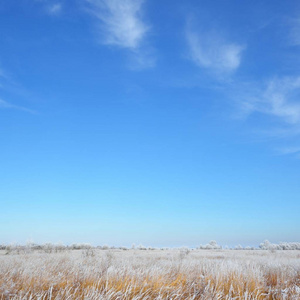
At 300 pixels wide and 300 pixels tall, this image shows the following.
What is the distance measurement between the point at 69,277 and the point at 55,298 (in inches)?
69.5

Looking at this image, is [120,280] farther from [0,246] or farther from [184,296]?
[0,246]

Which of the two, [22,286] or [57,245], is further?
[57,245]

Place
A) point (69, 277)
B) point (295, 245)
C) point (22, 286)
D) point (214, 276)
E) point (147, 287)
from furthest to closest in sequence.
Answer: point (295, 245), point (214, 276), point (69, 277), point (147, 287), point (22, 286)

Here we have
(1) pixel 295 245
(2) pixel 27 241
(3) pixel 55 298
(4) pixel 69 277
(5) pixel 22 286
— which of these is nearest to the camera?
(3) pixel 55 298

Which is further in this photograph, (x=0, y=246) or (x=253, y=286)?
(x=0, y=246)

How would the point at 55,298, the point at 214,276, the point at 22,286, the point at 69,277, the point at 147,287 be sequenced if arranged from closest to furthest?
the point at 55,298 → the point at 22,286 → the point at 147,287 → the point at 69,277 → the point at 214,276

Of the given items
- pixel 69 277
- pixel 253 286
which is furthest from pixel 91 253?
pixel 253 286

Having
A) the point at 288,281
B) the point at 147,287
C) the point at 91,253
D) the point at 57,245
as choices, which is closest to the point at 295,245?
the point at 57,245

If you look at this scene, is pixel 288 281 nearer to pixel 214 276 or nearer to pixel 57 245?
pixel 214 276

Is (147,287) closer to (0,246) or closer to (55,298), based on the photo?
(55,298)

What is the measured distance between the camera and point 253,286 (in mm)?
6977

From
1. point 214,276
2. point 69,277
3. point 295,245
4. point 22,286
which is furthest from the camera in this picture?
point 295,245

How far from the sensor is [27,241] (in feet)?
108

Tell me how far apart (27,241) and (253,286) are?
31.9 metres
